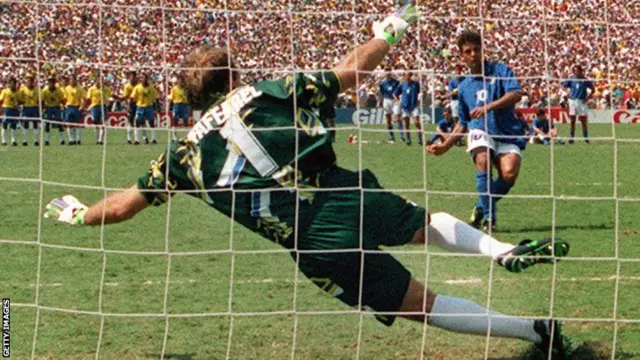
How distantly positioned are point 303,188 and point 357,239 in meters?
0.36

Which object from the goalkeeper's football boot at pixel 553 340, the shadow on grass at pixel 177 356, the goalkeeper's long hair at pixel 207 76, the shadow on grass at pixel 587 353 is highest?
the goalkeeper's long hair at pixel 207 76

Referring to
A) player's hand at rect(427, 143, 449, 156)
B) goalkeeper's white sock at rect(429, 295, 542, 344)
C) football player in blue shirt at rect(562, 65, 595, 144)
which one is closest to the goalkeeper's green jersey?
goalkeeper's white sock at rect(429, 295, 542, 344)

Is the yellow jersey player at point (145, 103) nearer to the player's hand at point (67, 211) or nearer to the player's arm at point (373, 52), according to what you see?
the player's hand at point (67, 211)

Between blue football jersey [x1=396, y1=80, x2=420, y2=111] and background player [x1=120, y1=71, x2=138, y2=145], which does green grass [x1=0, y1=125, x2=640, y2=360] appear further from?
blue football jersey [x1=396, y1=80, x2=420, y2=111]

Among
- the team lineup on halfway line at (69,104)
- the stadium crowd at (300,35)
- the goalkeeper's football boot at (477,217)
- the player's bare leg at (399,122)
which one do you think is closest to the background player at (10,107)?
the team lineup on halfway line at (69,104)

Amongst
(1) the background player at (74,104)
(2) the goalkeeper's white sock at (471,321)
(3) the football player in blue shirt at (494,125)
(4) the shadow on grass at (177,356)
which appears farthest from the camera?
(1) the background player at (74,104)

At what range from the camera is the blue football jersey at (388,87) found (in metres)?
22.2

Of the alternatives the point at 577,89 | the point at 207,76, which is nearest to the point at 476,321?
the point at 207,76

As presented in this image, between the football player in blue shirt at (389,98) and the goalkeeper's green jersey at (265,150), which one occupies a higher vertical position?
the football player in blue shirt at (389,98)

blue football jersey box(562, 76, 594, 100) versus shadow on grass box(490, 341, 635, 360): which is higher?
blue football jersey box(562, 76, 594, 100)

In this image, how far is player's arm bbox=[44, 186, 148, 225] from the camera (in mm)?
5371

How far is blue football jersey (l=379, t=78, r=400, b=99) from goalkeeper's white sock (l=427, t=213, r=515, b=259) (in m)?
16.1

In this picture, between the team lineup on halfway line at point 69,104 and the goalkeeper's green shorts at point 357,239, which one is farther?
the team lineup on halfway line at point 69,104

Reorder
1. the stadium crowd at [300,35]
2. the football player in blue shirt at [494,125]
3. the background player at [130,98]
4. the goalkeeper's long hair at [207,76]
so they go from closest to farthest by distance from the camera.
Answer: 1. the goalkeeper's long hair at [207,76]
2. the stadium crowd at [300,35]
3. the football player in blue shirt at [494,125]
4. the background player at [130,98]
